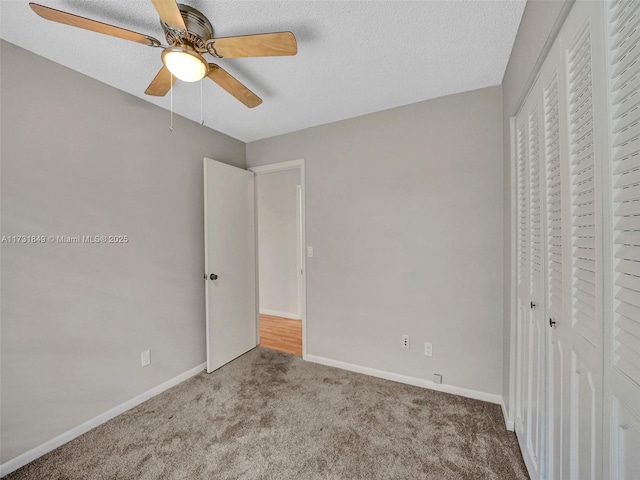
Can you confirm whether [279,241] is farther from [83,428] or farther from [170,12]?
[170,12]

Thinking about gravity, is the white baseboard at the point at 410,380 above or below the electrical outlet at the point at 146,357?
below

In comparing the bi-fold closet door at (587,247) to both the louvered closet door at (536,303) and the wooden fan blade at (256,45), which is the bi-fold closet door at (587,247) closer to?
the louvered closet door at (536,303)

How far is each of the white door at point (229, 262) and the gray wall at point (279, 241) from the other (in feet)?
4.11

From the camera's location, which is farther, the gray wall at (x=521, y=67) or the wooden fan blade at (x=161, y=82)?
the wooden fan blade at (x=161, y=82)

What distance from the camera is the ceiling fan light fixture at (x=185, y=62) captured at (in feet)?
4.18

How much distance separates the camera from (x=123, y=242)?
6.92 feet

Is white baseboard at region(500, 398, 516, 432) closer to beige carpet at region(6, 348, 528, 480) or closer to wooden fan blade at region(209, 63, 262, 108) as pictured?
beige carpet at region(6, 348, 528, 480)

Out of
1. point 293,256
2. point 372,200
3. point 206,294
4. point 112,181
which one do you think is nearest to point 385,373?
point 372,200

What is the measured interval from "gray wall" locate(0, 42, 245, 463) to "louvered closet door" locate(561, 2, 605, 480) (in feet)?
8.69

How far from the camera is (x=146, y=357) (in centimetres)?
226

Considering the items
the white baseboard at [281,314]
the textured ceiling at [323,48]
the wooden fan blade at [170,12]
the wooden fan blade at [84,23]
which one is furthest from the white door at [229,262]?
the wooden fan blade at [170,12]

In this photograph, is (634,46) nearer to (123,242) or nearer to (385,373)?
(385,373)

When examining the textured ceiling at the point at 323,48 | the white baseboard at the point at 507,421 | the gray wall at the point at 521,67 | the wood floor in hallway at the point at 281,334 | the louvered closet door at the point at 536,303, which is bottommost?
the wood floor in hallway at the point at 281,334

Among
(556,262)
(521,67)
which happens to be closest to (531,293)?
(556,262)
